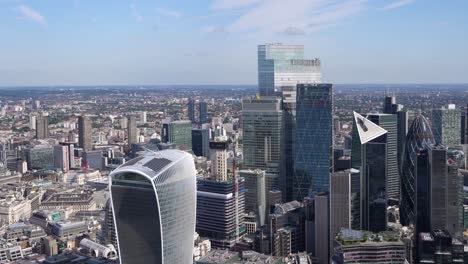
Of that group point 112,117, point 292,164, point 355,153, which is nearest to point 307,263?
point 355,153

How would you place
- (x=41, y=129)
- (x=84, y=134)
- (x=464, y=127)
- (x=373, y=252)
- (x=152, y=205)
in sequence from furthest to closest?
1. (x=41, y=129)
2. (x=84, y=134)
3. (x=464, y=127)
4. (x=373, y=252)
5. (x=152, y=205)

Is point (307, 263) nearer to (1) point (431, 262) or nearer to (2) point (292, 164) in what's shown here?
(1) point (431, 262)

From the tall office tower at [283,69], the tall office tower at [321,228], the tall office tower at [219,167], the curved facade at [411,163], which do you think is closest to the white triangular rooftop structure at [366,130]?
the curved facade at [411,163]

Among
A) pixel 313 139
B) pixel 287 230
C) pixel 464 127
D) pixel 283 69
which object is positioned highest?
pixel 283 69

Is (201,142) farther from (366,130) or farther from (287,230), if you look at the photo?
(287,230)

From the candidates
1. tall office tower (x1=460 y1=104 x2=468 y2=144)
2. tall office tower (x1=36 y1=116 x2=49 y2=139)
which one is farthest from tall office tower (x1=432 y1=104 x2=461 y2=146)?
tall office tower (x1=36 y1=116 x2=49 y2=139)

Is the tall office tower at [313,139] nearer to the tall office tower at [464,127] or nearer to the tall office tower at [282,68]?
the tall office tower at [282,68]

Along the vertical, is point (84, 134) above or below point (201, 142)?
above

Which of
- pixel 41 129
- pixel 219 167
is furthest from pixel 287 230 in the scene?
pixel 41 129

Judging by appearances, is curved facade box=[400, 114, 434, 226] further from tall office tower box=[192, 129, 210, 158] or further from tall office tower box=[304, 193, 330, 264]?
tall office tower box=[192, 129, 210, 158]
